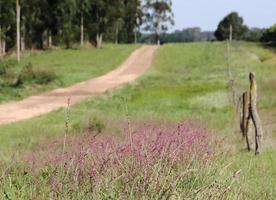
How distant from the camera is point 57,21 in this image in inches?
2335

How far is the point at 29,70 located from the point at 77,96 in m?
4.52

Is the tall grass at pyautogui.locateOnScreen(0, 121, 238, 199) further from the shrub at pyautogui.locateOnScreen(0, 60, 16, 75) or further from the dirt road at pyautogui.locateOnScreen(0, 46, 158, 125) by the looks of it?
the shrub at pyautogui.locateOnScreen(0, 60, 16, 75)

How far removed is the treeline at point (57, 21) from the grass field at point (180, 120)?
16511 mm

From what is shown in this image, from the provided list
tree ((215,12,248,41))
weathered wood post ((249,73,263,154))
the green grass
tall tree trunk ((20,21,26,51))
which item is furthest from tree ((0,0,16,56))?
tree ((215,12,248,41))

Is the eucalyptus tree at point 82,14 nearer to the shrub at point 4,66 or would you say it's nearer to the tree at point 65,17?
the tree at point 65,17

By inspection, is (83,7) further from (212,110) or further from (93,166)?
(93,166)

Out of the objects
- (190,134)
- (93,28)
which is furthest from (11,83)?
(93,28)

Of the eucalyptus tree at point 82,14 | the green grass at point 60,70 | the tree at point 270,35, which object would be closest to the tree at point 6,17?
the green grass at point 60,70

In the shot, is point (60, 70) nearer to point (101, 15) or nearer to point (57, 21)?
point (57, 21)

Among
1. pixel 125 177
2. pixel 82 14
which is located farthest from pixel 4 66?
pixel 82 14

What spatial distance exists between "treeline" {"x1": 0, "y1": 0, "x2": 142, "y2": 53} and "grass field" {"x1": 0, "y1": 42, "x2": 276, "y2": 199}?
16511mm

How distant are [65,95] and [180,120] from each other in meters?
11.4

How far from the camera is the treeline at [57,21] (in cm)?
5191

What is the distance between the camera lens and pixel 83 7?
64.7m
